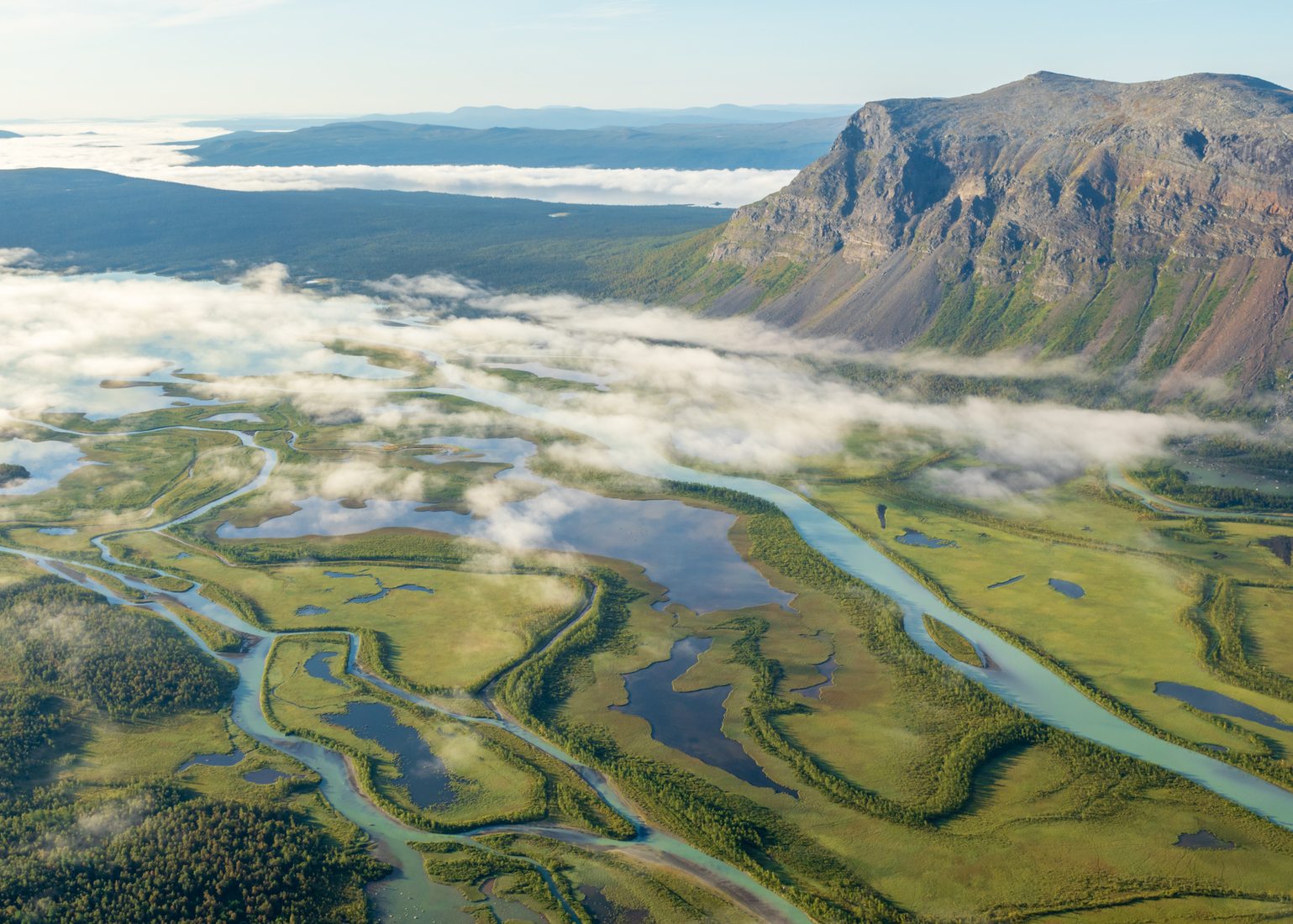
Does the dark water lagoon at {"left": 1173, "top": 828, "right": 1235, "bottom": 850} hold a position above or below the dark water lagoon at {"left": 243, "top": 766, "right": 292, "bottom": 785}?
above

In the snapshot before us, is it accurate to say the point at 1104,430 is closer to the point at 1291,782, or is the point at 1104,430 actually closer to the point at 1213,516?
the point at 1213,516

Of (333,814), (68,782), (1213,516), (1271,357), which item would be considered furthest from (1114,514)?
(68,782)

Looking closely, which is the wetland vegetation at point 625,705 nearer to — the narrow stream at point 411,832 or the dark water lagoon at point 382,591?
the narrow stream at point 411,832

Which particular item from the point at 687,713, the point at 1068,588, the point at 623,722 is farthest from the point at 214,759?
the point at 1068,588

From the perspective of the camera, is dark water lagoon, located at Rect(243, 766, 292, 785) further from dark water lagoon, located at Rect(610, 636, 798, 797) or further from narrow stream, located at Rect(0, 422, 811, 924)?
dark water lagoon, located at Rect(610, 636, 798, 797)

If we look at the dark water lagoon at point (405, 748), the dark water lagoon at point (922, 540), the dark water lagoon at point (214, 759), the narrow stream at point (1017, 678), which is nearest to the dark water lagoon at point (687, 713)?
the dark water lagoon at point (405, 748)

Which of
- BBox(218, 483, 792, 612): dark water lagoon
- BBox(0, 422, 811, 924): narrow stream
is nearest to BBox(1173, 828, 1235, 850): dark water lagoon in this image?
BBox(0, 422, 811, 924): narrow stream

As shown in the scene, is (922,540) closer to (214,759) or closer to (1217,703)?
(1217,703)
